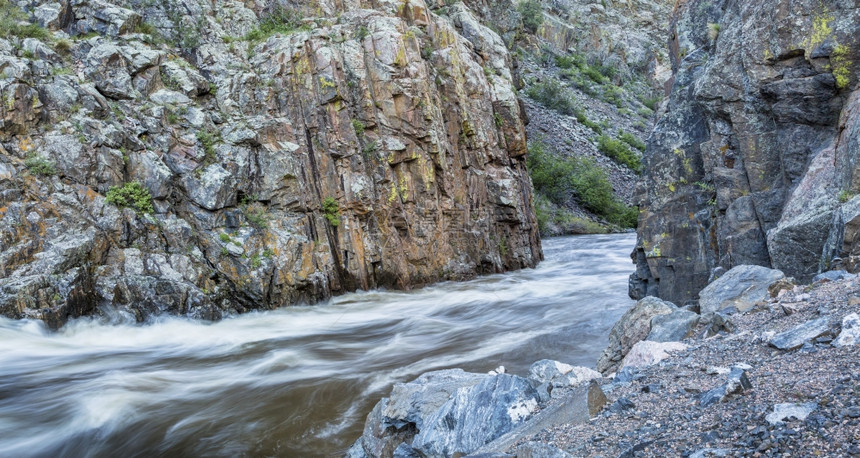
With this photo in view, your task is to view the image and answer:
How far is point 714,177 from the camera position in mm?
9008

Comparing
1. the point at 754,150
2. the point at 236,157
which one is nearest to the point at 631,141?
the point at 236,157

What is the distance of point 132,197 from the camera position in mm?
Result: 11727

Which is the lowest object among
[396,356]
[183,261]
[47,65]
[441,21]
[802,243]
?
[396,356]

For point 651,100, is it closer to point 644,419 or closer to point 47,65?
point 47,65

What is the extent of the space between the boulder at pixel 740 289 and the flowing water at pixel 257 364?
258 cm

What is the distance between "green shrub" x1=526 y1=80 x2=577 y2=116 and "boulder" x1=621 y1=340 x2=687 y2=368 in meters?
42.9

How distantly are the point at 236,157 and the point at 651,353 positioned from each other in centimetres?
1206

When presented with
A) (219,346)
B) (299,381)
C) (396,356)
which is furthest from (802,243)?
(219,346)

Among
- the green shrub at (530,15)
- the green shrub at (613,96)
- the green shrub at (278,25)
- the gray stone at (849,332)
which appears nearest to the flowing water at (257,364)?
the gray stone at (849,332)

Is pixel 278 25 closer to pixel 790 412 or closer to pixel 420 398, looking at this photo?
pixel 420 398

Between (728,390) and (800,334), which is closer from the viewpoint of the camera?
(728,390)

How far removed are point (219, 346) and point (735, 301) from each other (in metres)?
9.03

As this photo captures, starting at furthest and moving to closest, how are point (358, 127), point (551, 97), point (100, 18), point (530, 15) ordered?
point (530, 15), point (551, 97), point (358, 127), point (100, 18)

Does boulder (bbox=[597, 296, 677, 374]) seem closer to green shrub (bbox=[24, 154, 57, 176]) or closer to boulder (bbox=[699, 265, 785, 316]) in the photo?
boulder (bbox=[699, 265, 785, 316])
